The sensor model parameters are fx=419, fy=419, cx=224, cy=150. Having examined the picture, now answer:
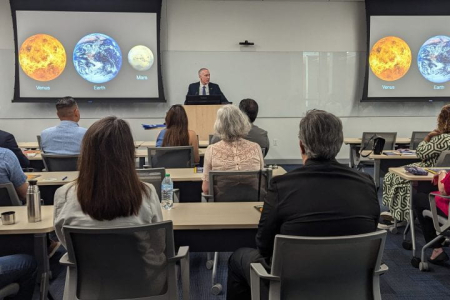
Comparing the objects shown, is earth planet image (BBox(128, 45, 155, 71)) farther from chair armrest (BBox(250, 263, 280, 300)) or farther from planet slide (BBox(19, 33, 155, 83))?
chair armrest (BBox(250, 263, 280, 300))

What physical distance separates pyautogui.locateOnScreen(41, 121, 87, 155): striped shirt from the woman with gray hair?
5.48 ft

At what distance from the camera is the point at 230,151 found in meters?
3.23

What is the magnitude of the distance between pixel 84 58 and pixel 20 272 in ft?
20.5

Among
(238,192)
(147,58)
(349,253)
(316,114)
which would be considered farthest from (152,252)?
(147,58)

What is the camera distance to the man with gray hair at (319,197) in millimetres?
1722

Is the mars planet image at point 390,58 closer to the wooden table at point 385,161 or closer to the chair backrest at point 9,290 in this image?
the wooden table at point 385,161

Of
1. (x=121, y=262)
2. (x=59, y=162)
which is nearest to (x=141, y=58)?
(x=59, y=162)

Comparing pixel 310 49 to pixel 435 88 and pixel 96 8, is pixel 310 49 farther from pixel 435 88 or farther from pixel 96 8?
pixel 96 8

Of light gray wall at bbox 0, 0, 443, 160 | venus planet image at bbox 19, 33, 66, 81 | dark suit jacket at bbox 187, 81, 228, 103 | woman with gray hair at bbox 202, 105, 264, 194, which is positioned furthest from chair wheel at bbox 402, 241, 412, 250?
venus planet image at bbox 19, 33, 66, 81

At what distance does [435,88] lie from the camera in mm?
8375

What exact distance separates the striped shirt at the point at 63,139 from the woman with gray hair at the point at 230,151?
1.67 m

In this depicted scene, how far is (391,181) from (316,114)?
114 inches

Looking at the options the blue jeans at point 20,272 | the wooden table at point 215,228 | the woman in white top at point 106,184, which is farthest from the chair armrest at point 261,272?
the blue jeans at point 20,272

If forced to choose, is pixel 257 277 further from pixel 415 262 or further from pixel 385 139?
pixel 385 139
